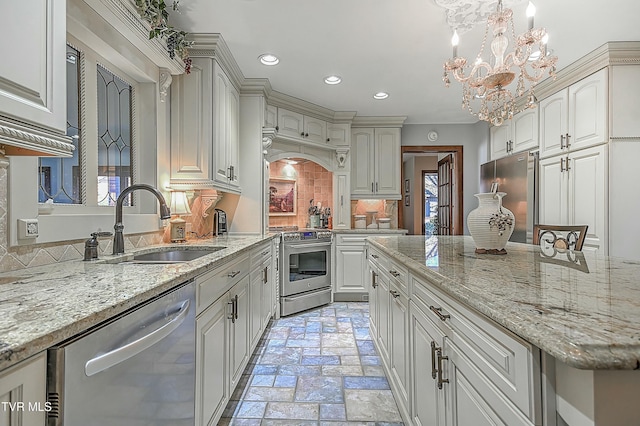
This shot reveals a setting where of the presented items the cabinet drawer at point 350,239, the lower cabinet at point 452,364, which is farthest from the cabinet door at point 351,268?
the lower cabinet at point 452,364

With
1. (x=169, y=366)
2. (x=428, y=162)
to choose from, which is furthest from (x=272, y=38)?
(x=428, y=162)

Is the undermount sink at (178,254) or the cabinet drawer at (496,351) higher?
the undermount sink at (178,254)

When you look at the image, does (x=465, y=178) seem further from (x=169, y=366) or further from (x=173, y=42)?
(x=169, y=366)

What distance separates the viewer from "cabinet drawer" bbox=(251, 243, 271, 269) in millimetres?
2462

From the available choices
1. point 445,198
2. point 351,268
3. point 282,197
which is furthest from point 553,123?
point 282,197

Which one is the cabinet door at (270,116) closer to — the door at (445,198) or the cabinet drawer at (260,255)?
the cabinet drawer at (260,255)

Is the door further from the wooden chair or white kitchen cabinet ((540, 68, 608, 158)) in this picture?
the wooden chair

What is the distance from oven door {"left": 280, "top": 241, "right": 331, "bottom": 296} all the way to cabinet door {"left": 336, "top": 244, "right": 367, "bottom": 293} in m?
0.16

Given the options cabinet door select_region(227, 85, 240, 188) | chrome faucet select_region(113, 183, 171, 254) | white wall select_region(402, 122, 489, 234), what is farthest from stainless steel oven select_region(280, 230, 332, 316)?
white wall select_region(402, 122, 489, 234)

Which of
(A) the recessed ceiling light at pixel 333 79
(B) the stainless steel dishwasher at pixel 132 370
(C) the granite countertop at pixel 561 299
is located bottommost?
(B) the stainless steel dishwasher at pixel 132 370

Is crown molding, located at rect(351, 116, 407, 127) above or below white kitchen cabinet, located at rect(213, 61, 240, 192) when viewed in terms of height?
above

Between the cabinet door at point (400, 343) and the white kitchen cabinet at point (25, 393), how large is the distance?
1.35 meters

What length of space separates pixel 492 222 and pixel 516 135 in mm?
3096

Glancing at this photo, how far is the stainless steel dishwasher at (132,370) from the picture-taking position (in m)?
0.64
